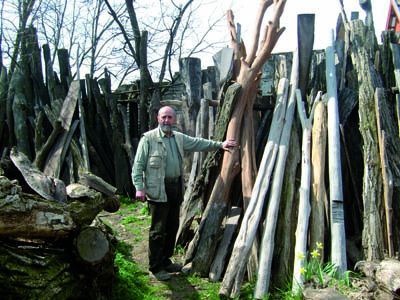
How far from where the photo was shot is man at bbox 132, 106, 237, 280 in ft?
15.9

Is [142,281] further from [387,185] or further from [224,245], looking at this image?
[387,185]

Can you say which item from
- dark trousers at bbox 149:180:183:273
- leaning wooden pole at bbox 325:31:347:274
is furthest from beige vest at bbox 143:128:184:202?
leaning wooden pole at bbox 325:31:347:274

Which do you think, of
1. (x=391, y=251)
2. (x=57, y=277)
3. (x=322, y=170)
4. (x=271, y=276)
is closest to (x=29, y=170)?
(x=57, y=277)

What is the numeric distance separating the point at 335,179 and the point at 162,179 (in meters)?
1.76

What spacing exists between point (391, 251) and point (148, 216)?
355 cm

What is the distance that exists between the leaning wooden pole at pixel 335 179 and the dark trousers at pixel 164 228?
5.33 ft

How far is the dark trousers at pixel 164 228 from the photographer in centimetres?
491

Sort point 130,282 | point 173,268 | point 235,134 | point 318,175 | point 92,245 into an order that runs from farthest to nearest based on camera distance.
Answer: point 235,134
point 173,268
point 318,175
point 130,282
point 92,245

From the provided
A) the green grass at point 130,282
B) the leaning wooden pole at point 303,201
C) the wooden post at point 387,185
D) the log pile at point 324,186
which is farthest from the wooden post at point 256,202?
the wooden post at point 387,185

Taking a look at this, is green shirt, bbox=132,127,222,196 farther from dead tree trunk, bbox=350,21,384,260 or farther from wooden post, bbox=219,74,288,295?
dead tree trunk, bbox=350,21,384,260

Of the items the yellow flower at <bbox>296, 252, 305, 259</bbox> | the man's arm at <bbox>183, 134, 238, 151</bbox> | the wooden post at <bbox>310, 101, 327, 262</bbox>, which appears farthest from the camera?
the man's arm at <bbox>183, 134, 238, 151</bbox>

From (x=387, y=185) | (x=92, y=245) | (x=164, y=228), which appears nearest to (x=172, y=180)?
(x=164, y=228)

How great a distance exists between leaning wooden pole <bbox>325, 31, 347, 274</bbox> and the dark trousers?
5.33 ft

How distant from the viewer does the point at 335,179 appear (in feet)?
15.4
